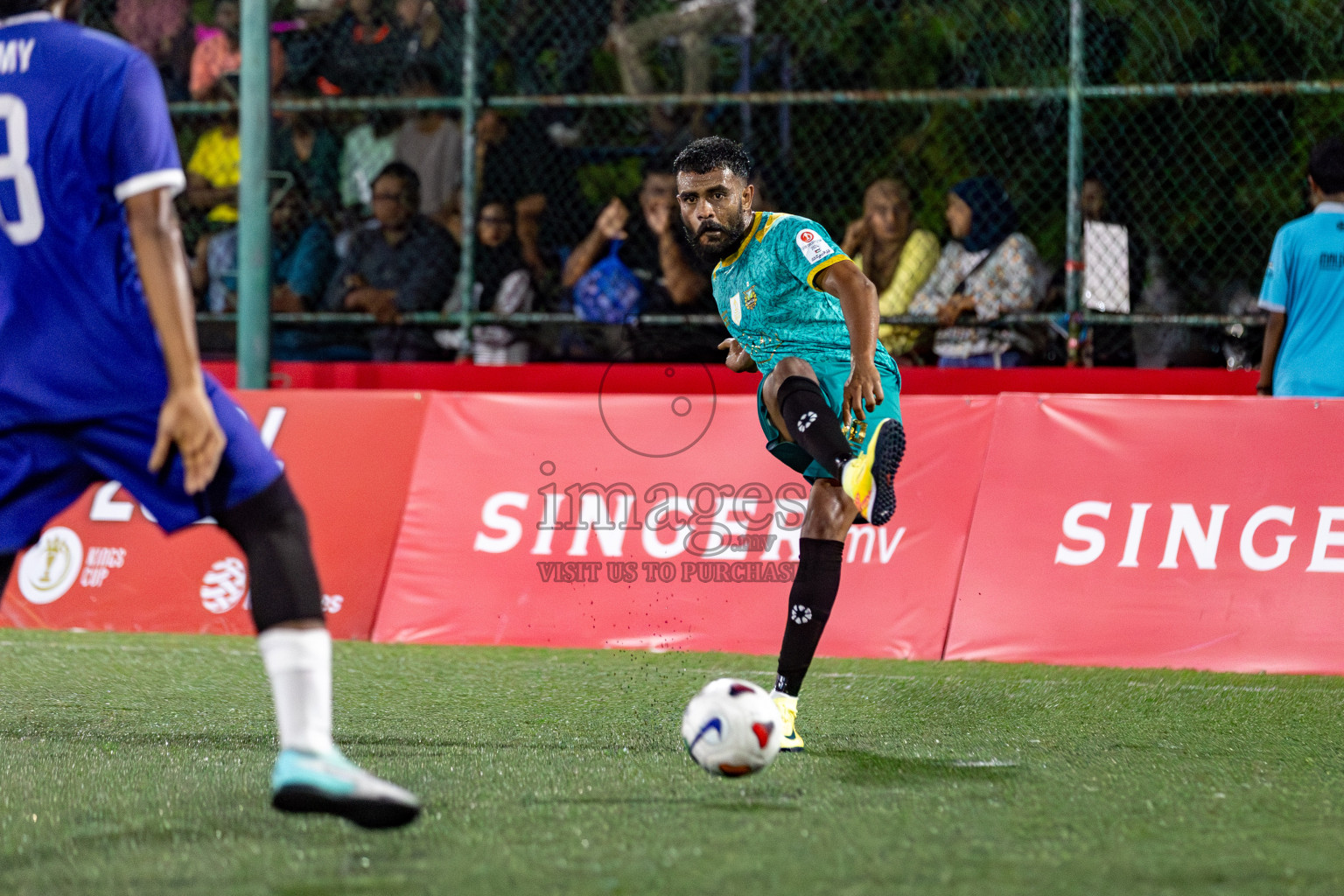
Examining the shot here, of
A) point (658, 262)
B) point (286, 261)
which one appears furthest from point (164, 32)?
point (658, 262)

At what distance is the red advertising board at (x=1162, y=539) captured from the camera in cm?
666

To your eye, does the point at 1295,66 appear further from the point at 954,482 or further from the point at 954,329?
the point at 954,482

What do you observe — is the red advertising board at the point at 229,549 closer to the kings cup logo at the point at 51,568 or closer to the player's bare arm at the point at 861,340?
the kings cup logo at the point at 51,568

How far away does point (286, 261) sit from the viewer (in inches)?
404

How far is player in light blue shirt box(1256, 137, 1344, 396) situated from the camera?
7.34 meters

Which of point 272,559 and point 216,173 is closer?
point 272,559

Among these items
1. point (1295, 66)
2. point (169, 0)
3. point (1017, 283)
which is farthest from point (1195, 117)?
point (169, 0)

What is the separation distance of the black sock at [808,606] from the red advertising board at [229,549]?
3265 mm

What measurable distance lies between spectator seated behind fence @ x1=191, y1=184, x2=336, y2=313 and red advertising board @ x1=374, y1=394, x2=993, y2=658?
257cm

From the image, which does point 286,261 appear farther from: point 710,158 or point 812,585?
point 812,585

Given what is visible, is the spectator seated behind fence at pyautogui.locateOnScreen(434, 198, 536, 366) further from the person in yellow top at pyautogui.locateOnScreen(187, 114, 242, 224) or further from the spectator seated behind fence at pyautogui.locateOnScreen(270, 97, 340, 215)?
the person in yellow top at pyautogui.locateOnScreen(187, 114, 242, 224)

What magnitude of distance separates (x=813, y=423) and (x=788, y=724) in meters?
0.89

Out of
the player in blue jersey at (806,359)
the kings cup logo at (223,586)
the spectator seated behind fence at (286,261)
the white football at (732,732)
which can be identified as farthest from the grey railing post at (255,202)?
the white football at (732,732)

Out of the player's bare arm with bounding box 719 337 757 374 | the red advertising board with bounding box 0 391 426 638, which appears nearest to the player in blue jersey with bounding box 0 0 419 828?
the player's bare arm with bounding box 719 337 757 374
